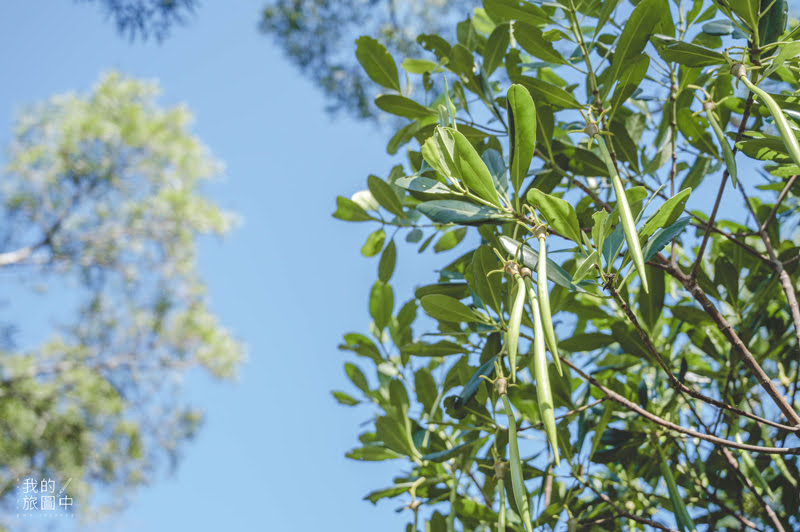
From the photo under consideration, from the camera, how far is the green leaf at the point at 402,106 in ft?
1.87

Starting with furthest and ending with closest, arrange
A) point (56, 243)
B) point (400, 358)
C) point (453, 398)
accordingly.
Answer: point (56, 243), point (400, 358), point (453, 398)

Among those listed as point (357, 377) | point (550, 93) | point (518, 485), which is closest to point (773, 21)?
point (550, 93)

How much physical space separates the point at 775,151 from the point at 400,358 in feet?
1.48

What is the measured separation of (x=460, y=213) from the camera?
405 millimetres

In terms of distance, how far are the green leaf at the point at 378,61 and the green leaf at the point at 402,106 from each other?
5 centimetres

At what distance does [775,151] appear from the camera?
41cm

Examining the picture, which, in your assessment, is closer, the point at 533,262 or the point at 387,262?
the point at 533,262

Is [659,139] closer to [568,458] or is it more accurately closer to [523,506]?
[568,458]

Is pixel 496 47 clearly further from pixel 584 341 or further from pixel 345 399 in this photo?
pixel 345 399

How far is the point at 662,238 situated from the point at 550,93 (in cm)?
17

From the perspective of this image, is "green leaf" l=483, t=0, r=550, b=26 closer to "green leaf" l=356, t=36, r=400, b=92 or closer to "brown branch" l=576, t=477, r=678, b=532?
"green leaf" l=356, t=36, r=400, b=92

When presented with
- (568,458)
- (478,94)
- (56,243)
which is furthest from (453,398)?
(56,243)

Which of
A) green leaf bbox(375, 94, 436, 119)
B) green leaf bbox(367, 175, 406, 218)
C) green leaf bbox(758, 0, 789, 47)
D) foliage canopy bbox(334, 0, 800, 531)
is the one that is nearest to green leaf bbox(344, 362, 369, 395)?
foliage canopy bbox(334, 0, 800, 531)

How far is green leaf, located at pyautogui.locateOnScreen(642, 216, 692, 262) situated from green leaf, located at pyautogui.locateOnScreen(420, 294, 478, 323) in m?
Result: 0.15
